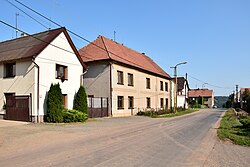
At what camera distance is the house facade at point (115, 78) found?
29.4m

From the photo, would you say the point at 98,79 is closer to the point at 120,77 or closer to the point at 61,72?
the point at 120,77

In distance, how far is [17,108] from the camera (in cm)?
2170

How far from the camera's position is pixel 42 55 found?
21.8m

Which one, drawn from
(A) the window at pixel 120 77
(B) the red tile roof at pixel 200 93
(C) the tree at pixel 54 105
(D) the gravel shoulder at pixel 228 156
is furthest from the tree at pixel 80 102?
(B) the red tile roof at pixel 200 93

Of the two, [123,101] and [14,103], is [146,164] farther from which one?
[123,101]

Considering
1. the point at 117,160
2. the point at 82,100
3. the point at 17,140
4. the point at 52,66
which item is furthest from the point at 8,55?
the point at 117,160

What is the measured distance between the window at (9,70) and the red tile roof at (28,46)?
55cm

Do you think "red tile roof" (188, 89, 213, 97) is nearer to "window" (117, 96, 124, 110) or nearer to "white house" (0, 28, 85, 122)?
"window" (117, 96, 124, 110)

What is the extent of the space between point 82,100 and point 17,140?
1255cm

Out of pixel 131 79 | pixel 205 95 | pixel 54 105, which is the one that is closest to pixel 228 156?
pixel 54 105

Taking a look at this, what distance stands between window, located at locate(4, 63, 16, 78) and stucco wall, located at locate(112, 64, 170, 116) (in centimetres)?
1035

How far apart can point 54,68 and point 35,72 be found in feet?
7.33

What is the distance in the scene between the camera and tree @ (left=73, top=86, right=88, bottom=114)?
2447 centimetres

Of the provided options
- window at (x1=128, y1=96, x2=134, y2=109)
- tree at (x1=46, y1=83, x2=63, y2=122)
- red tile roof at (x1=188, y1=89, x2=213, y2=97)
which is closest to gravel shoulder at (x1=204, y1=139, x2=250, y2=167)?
tree at (x1=46, y1=83, x2=63, y2=122)
